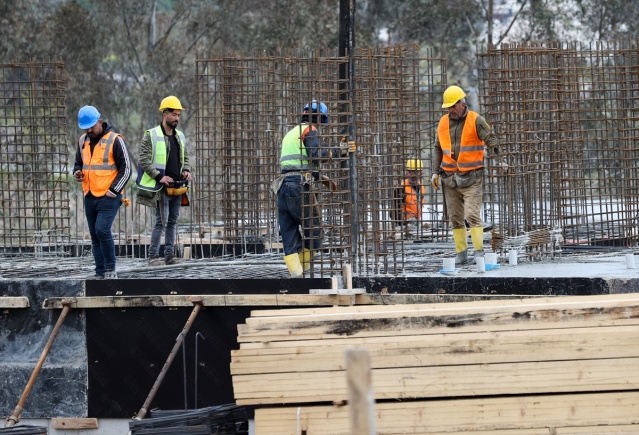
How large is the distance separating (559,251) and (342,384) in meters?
5.85

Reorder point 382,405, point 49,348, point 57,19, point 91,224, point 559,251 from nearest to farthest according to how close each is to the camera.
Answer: point 382,405 < point 49,348 < point 91,224 < point 559,251 < point 57,19

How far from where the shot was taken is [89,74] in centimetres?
3036

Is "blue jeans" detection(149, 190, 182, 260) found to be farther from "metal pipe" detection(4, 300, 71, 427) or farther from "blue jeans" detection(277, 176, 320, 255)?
"metal pipe" detection(4, 300, 71, 427)

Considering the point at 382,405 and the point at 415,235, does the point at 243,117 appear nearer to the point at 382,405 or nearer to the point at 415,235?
the point at 415,235

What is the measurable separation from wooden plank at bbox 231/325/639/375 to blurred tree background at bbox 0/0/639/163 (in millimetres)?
20940

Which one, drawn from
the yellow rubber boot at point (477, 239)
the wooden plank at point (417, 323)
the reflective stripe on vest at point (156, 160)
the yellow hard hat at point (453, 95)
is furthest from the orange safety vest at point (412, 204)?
the wooden plank at point (417, 323)

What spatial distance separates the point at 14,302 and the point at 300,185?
9.92 feet

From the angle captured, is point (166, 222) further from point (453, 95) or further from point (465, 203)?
point (453, 95)

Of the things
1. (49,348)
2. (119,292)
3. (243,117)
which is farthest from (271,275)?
(243,117)

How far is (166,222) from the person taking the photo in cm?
1348

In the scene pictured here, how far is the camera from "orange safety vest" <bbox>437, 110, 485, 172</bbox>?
12406 mm

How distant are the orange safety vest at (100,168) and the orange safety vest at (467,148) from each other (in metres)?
3.49

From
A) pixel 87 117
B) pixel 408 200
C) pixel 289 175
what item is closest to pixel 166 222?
pixel 87 117

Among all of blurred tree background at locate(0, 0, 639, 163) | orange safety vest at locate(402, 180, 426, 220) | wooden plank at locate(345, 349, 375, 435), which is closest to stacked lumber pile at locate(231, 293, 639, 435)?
wooden plank at locate(345, 349, 375, 435)
